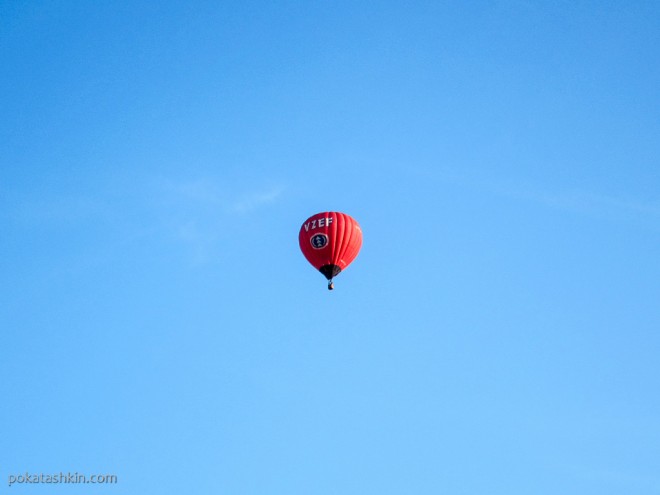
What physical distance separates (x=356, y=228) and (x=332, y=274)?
3210 millimetres

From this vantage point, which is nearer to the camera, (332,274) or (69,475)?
(69,475)

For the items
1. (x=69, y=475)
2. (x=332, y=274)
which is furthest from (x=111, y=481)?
(x=332, y=274)

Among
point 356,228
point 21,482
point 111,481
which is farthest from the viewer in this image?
point 356,228

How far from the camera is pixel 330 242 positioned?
2137 inches

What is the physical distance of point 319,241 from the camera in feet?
178

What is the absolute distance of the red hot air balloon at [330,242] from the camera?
Answer: 178 ft

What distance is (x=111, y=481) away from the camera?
5197 centimetres

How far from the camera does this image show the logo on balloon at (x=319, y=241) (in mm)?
54312

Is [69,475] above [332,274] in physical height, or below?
below

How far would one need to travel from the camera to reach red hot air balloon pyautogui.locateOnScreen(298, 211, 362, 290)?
2141 inches

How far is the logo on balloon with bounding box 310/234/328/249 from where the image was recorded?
178 feet

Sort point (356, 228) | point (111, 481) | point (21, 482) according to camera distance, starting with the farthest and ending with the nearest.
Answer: point (356, 228) < point (111, 481) < point (21, 482)

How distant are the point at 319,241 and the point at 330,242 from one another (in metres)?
0.67

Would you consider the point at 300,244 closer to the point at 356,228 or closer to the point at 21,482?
the point at 356,228
